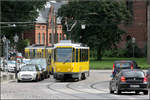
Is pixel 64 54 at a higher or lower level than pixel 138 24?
lower

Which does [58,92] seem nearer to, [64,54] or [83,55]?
[64,54]

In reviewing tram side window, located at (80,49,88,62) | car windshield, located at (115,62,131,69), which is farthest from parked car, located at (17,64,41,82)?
car windshield, located at (115,62,131,69)

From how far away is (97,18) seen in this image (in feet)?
296

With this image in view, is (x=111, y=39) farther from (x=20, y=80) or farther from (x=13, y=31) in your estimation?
(x=13, y=31)

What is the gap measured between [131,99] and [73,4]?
230 ft

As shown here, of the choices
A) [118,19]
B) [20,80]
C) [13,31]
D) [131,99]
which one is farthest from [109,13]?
[131,99]

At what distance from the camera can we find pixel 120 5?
91500 millimetres

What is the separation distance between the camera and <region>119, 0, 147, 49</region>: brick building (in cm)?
11519

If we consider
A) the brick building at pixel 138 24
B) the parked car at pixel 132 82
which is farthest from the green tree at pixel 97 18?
the parked car at pixel 132 82

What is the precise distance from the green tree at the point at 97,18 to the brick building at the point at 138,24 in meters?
23.6

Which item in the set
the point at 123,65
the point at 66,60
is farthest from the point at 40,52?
the point at 123,65

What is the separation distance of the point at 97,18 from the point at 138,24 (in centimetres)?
2871

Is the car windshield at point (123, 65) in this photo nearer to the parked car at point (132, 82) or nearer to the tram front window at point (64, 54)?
the tram front window at point (64, 54)

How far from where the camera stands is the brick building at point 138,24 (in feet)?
378
